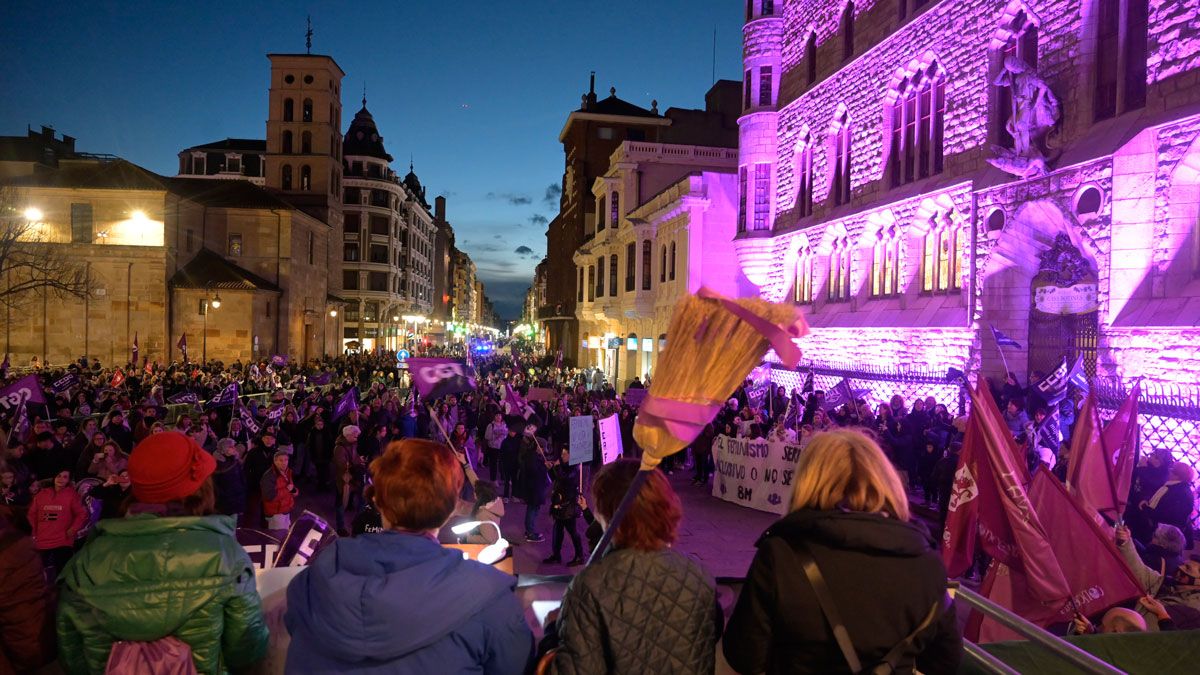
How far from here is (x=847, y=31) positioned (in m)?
24.7

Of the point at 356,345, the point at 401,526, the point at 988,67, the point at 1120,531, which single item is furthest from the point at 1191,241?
the point at 356,345

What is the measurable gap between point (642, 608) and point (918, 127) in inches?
829

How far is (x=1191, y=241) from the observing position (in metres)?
12.2

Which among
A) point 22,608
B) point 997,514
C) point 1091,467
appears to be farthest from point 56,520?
point 1091,467

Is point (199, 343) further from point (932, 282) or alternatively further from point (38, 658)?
point (38, 658)

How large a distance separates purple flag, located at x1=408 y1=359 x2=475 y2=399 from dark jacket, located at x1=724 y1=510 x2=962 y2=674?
31.5ft

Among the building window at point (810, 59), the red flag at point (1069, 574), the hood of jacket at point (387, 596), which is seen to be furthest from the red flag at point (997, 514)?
the building window at point (810, 59)

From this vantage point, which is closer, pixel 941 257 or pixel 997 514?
pixel 997 514

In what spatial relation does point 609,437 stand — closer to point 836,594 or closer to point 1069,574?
point 1069,574

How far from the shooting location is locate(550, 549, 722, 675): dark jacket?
8.45 feet

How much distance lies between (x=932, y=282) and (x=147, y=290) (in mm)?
42137

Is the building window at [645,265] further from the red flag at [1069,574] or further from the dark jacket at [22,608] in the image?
the dark jacket at [22,608]

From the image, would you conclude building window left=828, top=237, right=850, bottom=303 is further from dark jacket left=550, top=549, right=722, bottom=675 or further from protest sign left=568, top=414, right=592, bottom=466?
dark jacket left=550, top=549, right=722, bottom=675

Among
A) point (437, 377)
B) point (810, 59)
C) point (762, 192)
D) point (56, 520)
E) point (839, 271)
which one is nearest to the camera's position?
point (56, 520)
